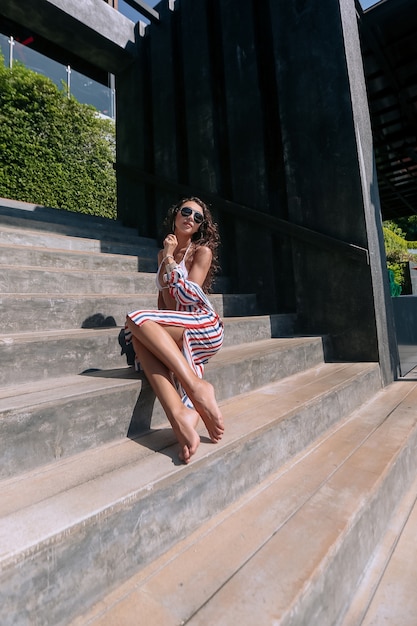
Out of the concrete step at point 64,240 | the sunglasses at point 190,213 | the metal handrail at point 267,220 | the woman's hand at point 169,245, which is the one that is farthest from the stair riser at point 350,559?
the concrete step at point 64,240

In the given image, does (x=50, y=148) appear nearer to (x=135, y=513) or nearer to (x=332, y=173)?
(x=332, y=173)

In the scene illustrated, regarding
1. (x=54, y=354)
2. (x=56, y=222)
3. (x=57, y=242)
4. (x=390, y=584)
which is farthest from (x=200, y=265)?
(x=56, y=222)

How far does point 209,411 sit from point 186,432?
146 mm

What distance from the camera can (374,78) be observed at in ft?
16.5

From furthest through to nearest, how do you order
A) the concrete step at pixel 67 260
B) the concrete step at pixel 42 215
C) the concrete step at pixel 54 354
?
the concrete step at pixel 42 215 → the concrete step at pixel 67 260 → the concrete step at pixel 54 354

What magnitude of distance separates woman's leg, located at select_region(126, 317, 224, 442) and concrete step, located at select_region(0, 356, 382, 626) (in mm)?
103

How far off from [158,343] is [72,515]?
73cm

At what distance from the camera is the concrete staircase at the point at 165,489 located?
85 cm

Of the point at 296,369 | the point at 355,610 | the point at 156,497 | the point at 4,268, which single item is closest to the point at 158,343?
the point at 156,497

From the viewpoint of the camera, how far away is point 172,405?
1.38m

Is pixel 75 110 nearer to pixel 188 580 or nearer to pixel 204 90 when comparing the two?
pixel 204 90

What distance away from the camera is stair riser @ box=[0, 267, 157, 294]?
2.19 m

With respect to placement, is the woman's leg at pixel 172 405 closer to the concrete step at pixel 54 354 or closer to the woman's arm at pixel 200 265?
the concrete step at pixel 54 354

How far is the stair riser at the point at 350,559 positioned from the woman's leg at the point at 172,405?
519 mm
